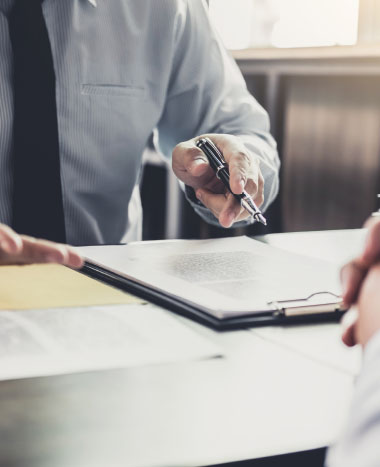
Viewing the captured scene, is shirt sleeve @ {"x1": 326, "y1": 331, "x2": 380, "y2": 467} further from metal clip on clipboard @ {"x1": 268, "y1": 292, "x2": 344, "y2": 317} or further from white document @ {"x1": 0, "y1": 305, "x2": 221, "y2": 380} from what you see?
metal clip on clipboard @ {"x1": 268, "y1": 292, "x2": 344, "y2": 317}

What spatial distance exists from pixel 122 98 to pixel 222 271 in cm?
65

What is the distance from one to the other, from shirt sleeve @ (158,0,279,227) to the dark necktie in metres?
0.37

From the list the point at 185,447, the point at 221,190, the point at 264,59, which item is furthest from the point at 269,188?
the point at 264,59

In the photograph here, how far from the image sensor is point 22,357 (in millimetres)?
601

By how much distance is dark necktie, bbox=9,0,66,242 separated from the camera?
1.22m

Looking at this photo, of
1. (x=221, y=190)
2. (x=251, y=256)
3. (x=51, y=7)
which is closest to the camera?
(x=251, y=256)

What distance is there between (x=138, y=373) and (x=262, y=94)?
8.15ft

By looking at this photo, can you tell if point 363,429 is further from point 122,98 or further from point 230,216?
point 122,98

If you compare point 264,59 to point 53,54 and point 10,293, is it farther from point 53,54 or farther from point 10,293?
point 10,293

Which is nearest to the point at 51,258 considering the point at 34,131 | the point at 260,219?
the point at 260,219

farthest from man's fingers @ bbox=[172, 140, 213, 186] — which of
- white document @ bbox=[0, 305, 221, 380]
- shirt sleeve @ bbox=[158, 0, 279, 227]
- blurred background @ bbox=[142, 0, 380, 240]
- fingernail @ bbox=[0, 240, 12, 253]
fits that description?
blurred background @ bbox=[142, 0, 380, 240]

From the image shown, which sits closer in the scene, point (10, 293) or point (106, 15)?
point (10, 293)

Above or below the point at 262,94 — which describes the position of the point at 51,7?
above

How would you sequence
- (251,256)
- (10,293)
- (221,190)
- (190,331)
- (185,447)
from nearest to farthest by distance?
(185,447), (190,331), (10,293), (251,256), (221,190)
